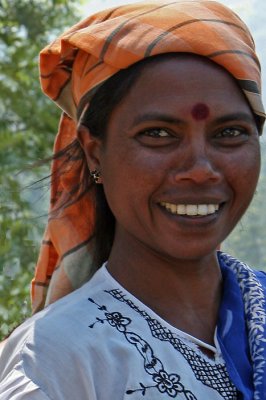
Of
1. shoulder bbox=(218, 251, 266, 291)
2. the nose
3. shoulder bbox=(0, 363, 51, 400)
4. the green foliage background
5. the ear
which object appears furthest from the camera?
the green foliage background

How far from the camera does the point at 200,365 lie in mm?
2125

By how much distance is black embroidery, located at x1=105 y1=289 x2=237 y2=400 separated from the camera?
2102mm

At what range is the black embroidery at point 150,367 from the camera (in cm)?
200

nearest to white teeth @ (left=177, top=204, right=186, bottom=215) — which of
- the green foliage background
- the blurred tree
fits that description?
the green foliage background

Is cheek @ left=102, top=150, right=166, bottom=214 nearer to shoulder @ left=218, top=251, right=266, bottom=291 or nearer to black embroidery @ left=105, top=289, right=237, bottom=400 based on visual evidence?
black embroidery @ left=105, top=289, right=237, bottom=400

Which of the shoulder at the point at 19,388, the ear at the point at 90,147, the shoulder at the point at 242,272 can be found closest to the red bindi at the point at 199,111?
the ear at the point at 90,147

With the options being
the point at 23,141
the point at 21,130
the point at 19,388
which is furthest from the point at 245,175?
the point at 21,130

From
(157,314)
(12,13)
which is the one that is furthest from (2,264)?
(157,314)

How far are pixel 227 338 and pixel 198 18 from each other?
0.75 metres

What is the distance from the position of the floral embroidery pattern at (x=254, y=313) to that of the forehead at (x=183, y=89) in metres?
0.51

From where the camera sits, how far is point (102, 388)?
6.47 feet

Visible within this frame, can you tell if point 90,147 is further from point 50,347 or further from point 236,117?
point 50,347

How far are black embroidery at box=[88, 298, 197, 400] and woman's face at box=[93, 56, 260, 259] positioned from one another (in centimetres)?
21

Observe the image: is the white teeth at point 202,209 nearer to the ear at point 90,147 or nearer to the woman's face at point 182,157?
the woman's face at point 182,157
